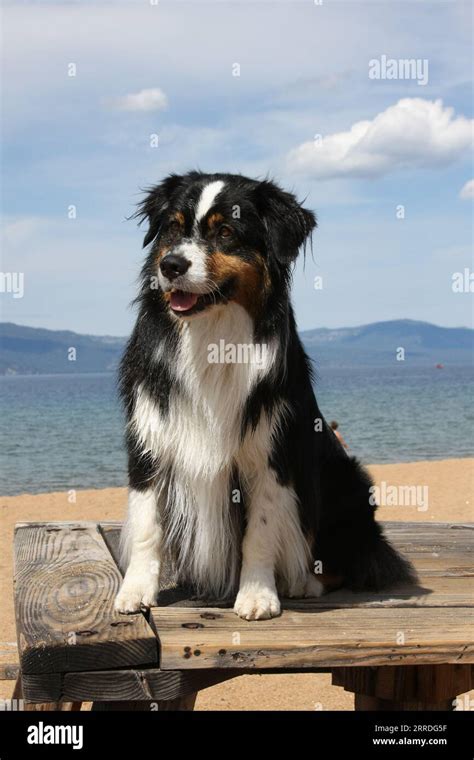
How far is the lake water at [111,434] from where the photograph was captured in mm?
24609

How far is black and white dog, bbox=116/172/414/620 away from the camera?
3.36 meters

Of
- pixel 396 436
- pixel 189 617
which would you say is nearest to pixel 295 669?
pixel 189 617

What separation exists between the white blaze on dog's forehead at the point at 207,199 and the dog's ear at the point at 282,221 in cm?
18

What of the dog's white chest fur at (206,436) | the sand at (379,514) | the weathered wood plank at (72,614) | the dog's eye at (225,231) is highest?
the dog's eye at (225,231)

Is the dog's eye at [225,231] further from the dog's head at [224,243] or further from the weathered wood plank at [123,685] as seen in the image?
the weathered wood plank at [123,685]

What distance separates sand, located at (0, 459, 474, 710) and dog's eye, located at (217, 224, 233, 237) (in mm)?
3132

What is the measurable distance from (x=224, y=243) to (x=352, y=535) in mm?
1490

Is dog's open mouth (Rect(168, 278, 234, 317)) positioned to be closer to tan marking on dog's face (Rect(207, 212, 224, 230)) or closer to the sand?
tan marking on dog's face (Rect(207, 212, 224, 230))

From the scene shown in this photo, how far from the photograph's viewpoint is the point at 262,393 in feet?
11.4

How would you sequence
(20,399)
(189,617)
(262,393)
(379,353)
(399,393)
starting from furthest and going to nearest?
(379,353) < (20,399) < (399,393) < (262,393) < (189,617)

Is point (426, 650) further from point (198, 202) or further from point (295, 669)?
point (198, 202)

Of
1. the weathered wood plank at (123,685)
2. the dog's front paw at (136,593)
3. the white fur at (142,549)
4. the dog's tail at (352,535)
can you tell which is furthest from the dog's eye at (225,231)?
the weathered wood plank at (123,685)

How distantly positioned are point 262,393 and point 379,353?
183 m

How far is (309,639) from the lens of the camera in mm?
3049
